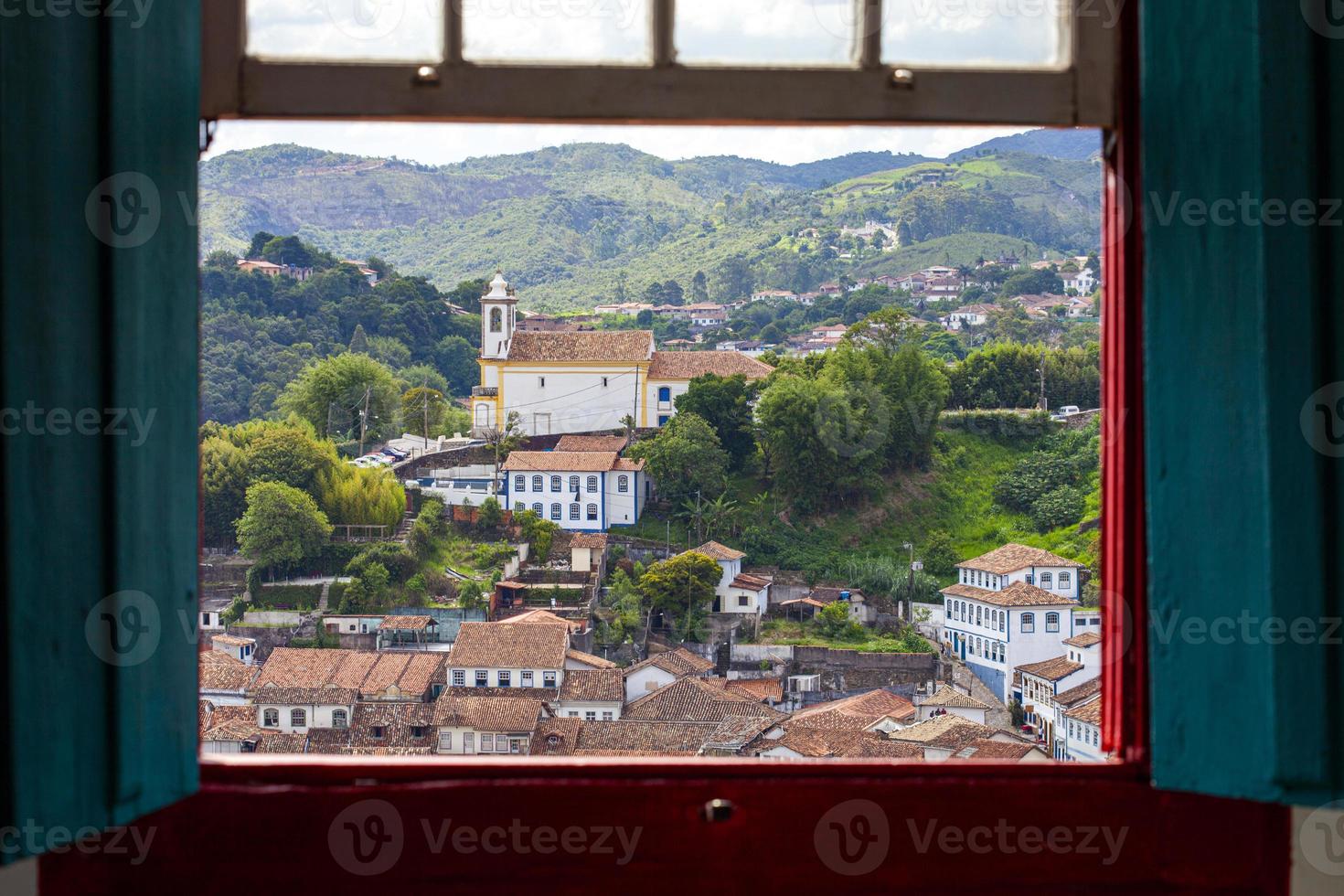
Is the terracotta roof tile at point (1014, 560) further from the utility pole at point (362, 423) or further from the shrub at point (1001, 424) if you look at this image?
the utility pole at point (362, 423)

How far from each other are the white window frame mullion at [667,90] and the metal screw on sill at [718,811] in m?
0.73

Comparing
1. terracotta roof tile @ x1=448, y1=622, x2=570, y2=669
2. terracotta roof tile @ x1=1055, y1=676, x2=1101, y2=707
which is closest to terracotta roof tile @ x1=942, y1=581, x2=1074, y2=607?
terracotta roof tile @ x1=1055, y1=676, x2=1101, y2=707

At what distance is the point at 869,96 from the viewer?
3.69 feet

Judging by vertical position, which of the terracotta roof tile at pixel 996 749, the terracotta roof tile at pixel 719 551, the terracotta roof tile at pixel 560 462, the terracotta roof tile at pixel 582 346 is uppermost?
the terracotta roof tile at pixel 582 346

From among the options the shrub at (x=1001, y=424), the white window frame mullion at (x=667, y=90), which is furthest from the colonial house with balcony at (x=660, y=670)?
the white window frame mullion at (x=667, y=90)

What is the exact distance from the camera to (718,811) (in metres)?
1.11

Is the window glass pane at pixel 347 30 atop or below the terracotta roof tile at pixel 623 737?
atop

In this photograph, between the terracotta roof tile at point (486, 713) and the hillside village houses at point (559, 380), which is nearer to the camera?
the terracotta roof tile at point (486, 713)

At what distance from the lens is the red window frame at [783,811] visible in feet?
3.58

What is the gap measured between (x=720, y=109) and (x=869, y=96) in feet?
0.53

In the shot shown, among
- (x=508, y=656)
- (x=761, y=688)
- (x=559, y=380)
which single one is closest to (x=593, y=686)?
(x=508, y=656)
